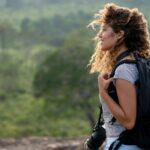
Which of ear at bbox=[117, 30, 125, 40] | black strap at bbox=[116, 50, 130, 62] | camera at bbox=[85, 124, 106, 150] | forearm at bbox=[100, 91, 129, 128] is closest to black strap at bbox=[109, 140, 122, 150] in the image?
forearm at bbox=[100, 91, 129, 128]

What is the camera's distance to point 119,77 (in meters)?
2.83

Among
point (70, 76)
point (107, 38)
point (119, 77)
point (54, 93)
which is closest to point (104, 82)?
point (119, 77)

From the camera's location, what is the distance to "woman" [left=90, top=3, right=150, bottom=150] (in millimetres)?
2805

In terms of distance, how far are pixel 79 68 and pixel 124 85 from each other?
17594 millimetres

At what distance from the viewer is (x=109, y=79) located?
9.52ft

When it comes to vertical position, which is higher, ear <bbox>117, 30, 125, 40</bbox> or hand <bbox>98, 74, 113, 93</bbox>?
ear <bbox>117, 30, 125, 40</bbox>

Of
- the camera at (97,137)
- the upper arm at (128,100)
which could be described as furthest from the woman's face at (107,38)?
the camera at (97,137)

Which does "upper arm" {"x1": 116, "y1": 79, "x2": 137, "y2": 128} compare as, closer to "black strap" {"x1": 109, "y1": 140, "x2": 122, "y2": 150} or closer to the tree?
"black strap" {"x1": 109, "y1": 140, "x2": 122, "y2": 150}

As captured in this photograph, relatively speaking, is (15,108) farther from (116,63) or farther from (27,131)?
(116,63)

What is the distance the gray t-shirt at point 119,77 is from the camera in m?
2.82

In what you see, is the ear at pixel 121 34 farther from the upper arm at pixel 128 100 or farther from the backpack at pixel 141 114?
the upper arm at pixel 128 100

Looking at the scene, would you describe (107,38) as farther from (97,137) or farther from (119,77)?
(97,137)

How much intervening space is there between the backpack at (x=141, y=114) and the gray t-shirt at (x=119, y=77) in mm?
24

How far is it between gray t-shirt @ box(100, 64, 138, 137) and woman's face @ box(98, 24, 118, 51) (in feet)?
0.60
